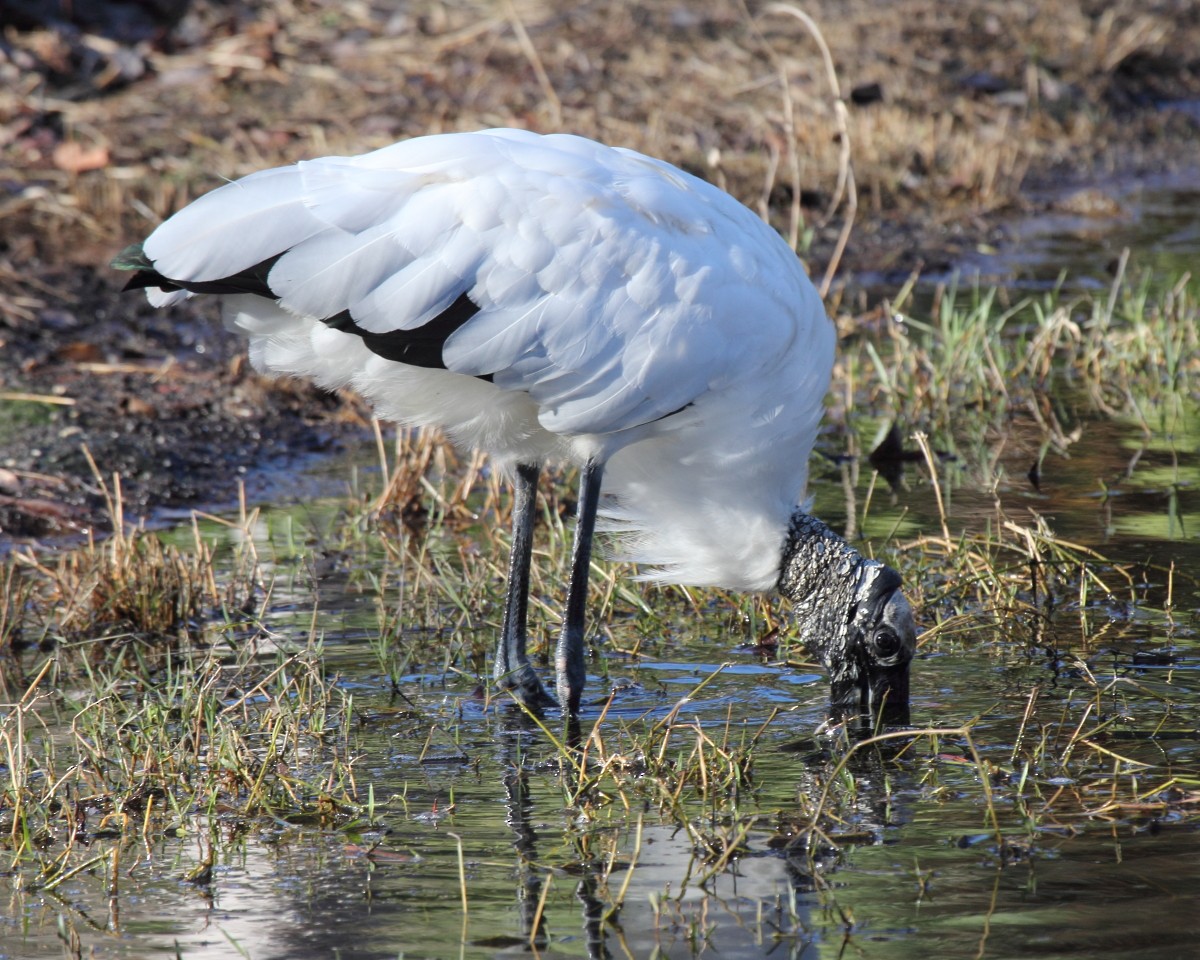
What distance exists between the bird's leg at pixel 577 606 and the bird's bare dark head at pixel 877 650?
71cm

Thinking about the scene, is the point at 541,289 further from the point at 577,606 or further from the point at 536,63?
the point at 536,63

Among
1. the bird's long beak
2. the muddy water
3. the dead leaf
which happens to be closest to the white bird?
the bird's long beak

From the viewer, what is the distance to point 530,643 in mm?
5590

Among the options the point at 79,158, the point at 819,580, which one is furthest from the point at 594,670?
the point at 79,158

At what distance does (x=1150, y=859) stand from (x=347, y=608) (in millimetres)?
2920

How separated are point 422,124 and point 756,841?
831 cm

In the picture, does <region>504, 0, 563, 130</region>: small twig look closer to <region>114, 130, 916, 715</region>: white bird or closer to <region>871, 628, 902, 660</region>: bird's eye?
<region>114, 130, 916, 715</region>: white bird

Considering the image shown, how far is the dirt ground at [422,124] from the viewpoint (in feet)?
25.6

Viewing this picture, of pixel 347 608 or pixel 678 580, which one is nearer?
pixel 678 580

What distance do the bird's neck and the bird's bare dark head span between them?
35 mm

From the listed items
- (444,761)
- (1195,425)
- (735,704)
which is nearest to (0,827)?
(444,761)

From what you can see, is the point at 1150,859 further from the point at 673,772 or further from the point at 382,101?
the point at 382,101

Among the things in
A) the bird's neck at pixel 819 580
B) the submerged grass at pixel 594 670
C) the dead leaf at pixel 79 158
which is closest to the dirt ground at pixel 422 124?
the dead leaf at pixel 79 158

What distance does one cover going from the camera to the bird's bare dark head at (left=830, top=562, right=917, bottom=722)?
15.8ft
